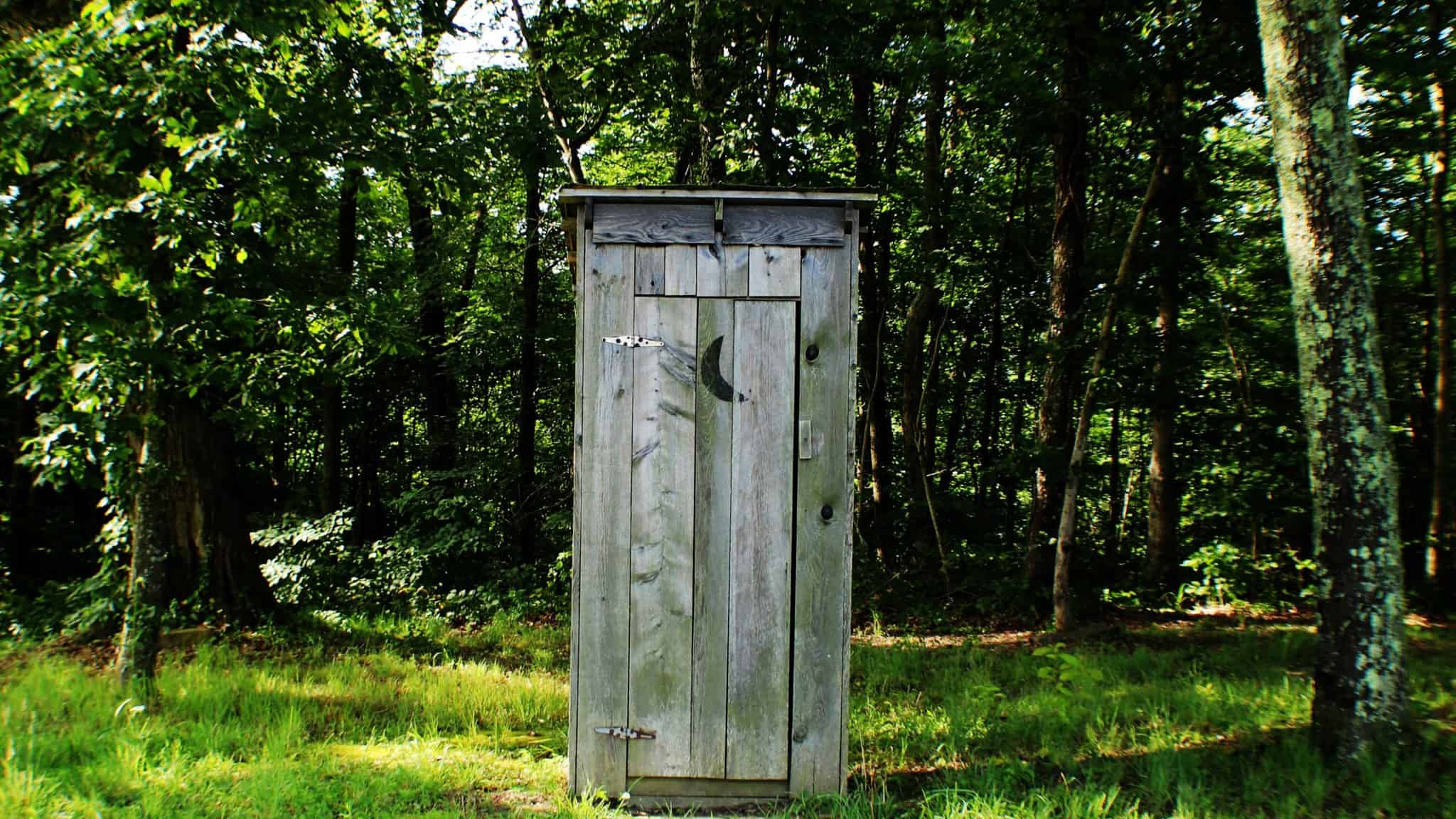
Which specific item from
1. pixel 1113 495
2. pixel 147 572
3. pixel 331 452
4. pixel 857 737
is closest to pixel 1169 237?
pixel 857 737

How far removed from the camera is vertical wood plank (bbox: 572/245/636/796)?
3.77 m

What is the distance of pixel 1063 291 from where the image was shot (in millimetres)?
7812

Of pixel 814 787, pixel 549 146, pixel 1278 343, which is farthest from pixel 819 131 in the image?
pixel 814 787

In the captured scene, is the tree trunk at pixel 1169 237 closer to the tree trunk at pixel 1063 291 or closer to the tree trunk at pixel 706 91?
the tree trunk at pixel 1063 291

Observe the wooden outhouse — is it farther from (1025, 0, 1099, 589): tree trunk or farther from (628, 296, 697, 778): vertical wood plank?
(1025, 0, 1099, 589): tree trunk

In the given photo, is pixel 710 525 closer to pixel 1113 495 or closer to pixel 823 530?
pixel 823 530

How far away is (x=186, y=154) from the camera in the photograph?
4.40 meters

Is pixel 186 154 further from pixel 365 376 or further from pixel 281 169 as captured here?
pixel 365 376

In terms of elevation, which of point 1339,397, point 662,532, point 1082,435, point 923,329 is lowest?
point 662,532

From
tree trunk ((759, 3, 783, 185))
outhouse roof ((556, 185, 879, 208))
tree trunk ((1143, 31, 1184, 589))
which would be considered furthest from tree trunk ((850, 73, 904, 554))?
outhouse roof ((556, 185, 879, 208))

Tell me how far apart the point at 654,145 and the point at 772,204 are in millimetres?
6987

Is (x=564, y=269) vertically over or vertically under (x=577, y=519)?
over

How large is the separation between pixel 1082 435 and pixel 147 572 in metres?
7.08

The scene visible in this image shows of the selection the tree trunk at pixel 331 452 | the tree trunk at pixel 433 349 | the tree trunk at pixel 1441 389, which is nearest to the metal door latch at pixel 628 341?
the tree trunk at pixel 433 349
